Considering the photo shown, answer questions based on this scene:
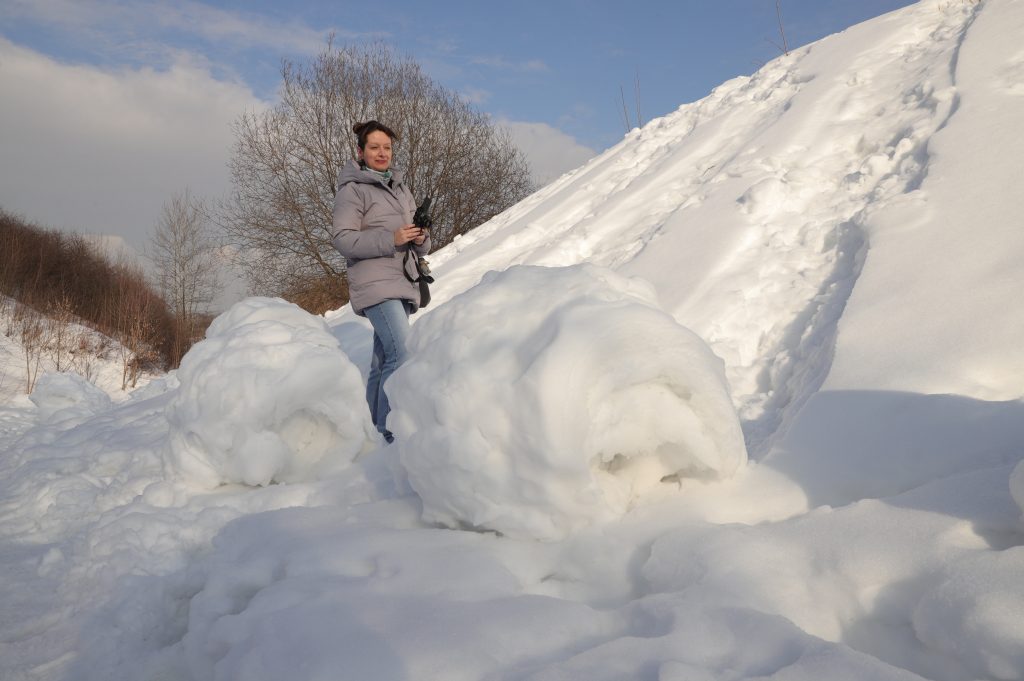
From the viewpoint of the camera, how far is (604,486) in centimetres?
222

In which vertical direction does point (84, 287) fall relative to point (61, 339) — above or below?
above

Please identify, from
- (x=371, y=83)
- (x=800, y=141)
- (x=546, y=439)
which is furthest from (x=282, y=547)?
(x=371, y=83)

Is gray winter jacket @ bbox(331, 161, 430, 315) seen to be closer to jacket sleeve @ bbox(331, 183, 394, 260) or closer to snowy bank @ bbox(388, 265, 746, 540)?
jacket sleeve @ bbox(331, 183, 394, 260)

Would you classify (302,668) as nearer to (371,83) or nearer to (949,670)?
(949,670)

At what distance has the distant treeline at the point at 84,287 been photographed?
1296 cm

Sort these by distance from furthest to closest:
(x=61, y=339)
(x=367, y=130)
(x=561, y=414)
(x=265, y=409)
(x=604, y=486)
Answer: (x=61, y=339), (x=367, y=130), (x=265, y=409), (x=604, y=486), (x=561, y=414)

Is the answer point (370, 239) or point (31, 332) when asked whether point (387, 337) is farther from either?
point (31, 332)

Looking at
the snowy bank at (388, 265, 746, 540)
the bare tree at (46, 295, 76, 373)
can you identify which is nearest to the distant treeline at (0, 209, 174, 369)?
the bare tree at (46, 295, 76, 373)

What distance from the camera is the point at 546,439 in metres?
2.00

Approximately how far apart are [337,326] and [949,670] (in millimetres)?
6328

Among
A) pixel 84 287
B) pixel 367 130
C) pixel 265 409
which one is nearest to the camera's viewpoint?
pixel 265 409

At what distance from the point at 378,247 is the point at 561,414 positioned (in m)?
1.81

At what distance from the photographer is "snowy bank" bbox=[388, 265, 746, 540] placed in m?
2.05

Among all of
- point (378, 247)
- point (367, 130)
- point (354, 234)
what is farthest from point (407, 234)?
point (367, 130)
